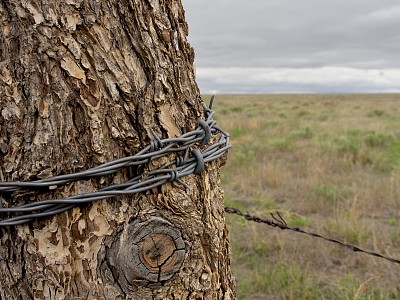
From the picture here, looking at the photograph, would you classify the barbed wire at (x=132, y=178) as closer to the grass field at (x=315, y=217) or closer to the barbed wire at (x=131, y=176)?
the barbed wire at (x=131, y=176)

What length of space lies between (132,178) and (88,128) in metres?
0.17

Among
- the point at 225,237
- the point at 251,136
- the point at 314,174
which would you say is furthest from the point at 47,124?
the point at 251,136

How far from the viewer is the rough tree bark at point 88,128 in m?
1.04

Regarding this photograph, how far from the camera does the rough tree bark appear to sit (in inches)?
40.9

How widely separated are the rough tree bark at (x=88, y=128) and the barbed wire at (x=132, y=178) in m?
0.03

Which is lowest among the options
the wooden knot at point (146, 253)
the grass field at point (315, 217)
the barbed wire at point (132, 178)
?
the grass field at point (315, 217)

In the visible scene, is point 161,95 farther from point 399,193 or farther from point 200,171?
point 399,193

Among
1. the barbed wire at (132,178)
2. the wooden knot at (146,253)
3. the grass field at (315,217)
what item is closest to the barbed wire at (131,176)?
the barbed wire at (132,178)

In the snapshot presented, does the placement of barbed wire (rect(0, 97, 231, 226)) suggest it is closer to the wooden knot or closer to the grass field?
the wooden knot

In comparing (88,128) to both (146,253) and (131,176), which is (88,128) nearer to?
(131,176)

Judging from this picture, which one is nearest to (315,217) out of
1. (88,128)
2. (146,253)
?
(146,253)

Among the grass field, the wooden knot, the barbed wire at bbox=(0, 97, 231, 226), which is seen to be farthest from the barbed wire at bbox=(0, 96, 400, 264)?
the grass field

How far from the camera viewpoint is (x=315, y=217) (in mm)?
5645

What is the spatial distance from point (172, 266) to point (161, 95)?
1.49 feet
